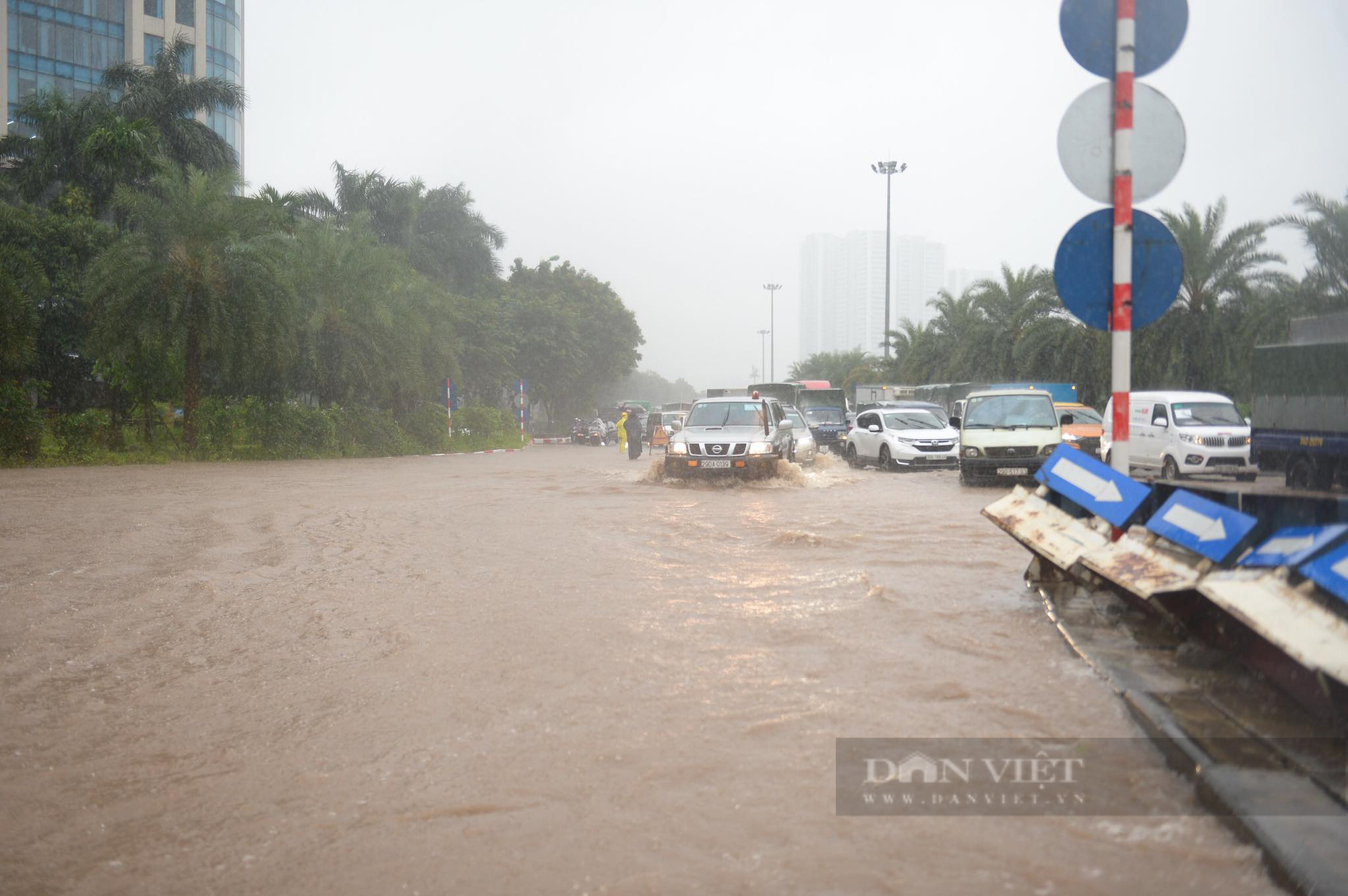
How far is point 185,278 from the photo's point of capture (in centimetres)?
2628

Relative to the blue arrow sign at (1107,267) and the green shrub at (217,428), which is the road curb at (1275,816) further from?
the green shrub at (217,428)

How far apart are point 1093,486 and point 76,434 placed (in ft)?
79.6

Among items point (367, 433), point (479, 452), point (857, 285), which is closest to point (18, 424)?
point (367, 433)

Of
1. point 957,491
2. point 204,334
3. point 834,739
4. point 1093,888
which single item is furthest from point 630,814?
point 204,334

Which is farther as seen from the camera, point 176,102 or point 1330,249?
point 176,102

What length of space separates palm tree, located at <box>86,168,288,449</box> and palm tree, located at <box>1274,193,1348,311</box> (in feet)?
75.9

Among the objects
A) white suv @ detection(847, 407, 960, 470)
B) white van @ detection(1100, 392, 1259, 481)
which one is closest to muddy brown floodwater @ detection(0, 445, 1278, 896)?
white van @ detection(1100, 392, 1259, 481)

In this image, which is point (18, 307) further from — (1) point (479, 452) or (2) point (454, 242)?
(2) point (454, 242)

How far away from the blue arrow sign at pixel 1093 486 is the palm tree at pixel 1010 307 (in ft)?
112

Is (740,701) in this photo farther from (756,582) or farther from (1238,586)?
(756,582)

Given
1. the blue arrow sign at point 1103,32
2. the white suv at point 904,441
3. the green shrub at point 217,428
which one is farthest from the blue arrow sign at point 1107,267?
the green shrub at point 217,428

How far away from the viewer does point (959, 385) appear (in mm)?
40938

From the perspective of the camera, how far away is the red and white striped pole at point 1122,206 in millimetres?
5758

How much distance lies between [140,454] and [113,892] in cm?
2628
